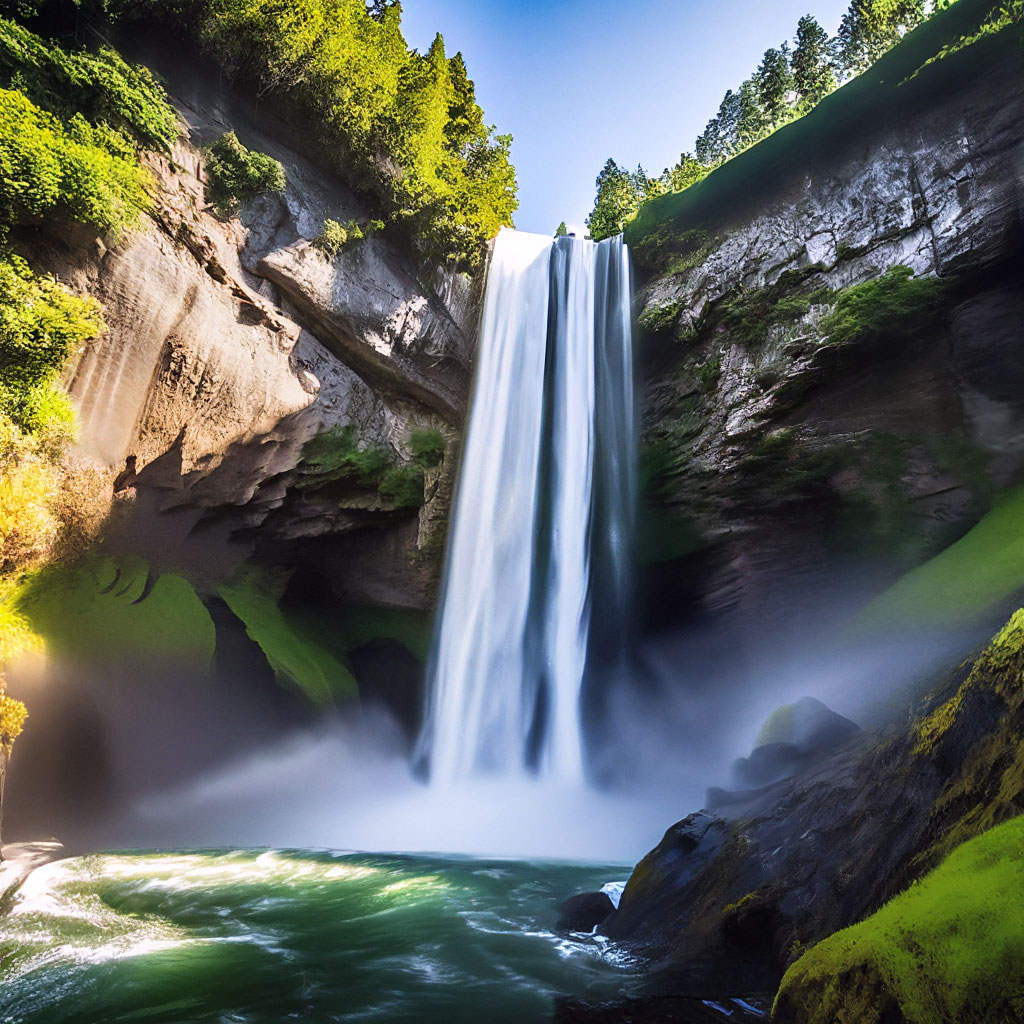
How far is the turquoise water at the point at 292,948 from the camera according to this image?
408cm

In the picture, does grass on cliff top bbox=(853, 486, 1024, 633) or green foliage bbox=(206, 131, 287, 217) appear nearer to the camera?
grass on cliff top bbox=(853, 486, 1024, 633)

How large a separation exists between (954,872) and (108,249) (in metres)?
14.1

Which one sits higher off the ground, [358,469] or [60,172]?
[60,172]

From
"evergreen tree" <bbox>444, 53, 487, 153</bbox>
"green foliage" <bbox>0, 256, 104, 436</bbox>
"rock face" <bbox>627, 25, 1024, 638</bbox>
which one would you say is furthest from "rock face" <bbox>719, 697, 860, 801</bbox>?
"evergreen tree" <bbox>444, 53, 487, 153</bbox>

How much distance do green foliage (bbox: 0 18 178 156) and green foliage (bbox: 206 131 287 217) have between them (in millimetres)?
898

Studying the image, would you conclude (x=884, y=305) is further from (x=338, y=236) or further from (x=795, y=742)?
(x=338, y=236)

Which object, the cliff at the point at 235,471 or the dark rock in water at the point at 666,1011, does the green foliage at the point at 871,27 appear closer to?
the cliff at the point at 235,471

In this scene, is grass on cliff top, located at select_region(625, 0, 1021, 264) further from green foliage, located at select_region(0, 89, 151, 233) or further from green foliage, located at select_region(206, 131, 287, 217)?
green foliage, located at select_region(0, 89, 151, 233)

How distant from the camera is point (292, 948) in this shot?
17.5ft

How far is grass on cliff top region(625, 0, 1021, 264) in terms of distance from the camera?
12305mm

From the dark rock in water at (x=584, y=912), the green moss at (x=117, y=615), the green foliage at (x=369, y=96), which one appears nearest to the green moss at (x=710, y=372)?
the green foliage at (x=369, y=96)

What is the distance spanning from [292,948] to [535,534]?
11587 millimetres

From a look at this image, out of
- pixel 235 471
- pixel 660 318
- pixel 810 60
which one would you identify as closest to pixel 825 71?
pixel 810 60

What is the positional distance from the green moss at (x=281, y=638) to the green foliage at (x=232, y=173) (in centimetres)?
857
